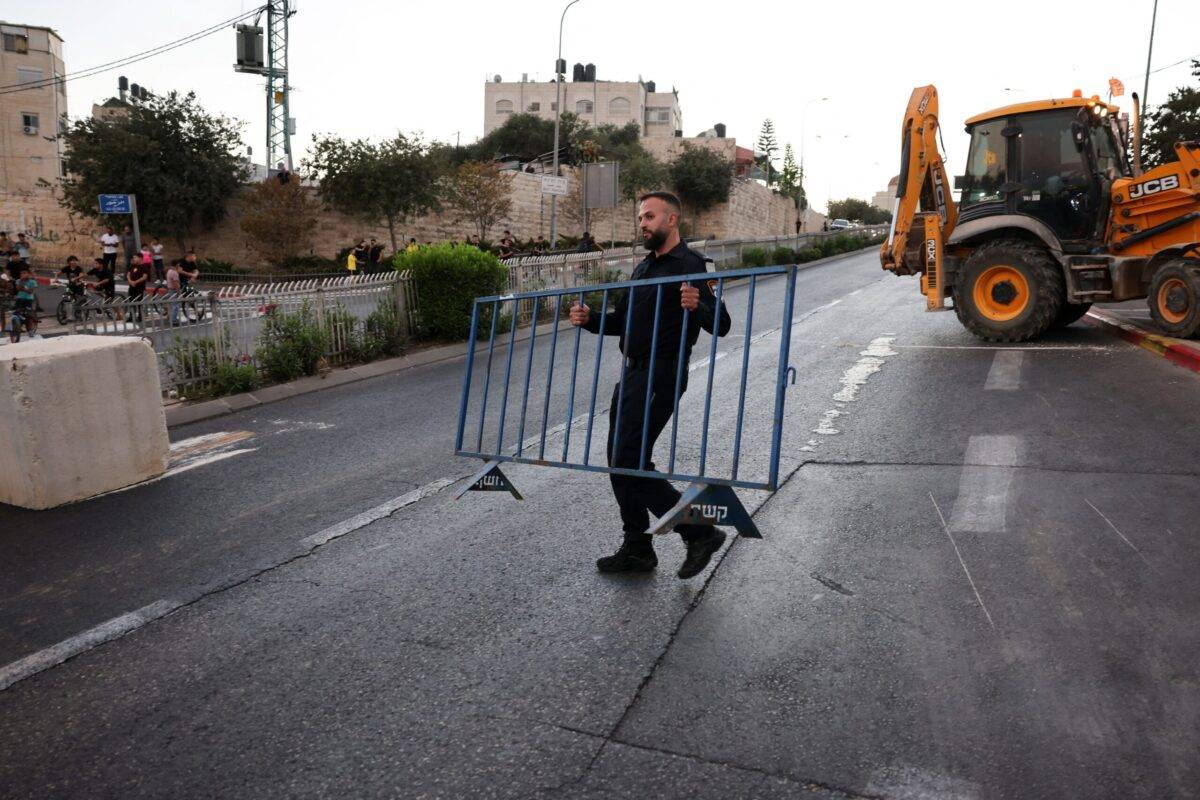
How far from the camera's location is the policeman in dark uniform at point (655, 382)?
477cm

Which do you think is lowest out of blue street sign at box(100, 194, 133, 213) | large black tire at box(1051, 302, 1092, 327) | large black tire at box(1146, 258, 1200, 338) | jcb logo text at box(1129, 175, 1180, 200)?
large black tire at box(1051, 302, 1092, 327)

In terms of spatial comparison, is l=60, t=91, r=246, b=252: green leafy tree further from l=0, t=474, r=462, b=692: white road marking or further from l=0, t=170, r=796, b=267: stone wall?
l=0, t=474, r=462, b=692: white road marking

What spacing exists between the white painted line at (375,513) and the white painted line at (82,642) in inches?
42.5

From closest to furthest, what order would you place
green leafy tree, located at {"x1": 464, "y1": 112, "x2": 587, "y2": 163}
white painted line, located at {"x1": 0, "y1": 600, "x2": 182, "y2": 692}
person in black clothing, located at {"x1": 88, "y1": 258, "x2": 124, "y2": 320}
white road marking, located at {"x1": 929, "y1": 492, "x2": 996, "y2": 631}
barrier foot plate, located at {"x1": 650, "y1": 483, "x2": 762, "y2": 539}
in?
white painted line, located at {"x1": 0, "y1": 600, "x2": 182, "y2": 692} < white road marking, located at {"x1": 929, "y1": 492, "x2": 996, "y2": 631} < barrier foot plate, located at {"x1": 650, "y1": 483, "x2": 762, "y2": 539} < person in black clothing, located at {"x1": 88, "y1": 258, "x2": 124, "y2": 320} < green leafy tree, located at {"x1": 464, "y1": 112, "x2": 587, "y2": 163}

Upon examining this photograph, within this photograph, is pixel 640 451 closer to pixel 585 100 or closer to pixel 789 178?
pixel 789 178

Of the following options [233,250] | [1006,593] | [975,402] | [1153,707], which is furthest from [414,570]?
[233,250]

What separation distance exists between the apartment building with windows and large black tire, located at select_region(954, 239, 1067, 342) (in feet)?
205

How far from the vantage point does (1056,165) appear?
1256 cm

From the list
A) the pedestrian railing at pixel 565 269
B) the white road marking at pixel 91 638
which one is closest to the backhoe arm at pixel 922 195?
the pedestrian railing at pixel 565 269

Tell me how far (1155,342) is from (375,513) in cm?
996

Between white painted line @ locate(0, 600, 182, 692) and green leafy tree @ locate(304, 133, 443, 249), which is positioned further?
green leafy tree @ locate(304, 133, 443, 249)

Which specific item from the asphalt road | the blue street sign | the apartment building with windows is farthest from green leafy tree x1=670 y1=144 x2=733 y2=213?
the asphalt road

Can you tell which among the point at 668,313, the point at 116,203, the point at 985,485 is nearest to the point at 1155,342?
the point at 985,485

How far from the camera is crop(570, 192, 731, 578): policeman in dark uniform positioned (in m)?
4.77
